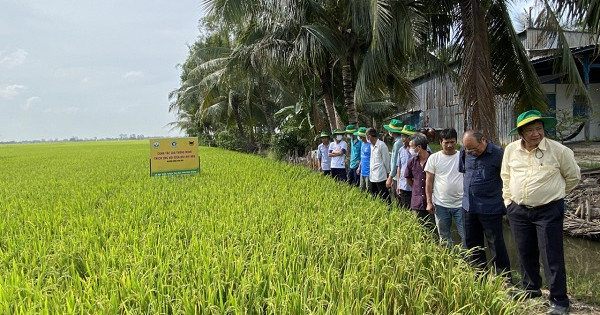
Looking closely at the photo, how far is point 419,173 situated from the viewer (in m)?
3.95

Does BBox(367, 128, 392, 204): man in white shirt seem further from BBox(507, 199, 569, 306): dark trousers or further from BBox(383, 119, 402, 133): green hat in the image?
BBox(507, 199, 569, 306): dark trousers

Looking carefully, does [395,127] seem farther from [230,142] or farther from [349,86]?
[230,142]

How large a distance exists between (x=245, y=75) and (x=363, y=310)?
991cm

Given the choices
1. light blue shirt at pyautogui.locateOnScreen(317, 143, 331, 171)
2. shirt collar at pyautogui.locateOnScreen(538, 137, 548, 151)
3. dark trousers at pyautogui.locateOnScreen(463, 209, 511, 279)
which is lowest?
dark trousers at pyautogui.locateOnScreen(463, 209, 511, 279)

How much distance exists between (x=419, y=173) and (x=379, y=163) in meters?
1.25

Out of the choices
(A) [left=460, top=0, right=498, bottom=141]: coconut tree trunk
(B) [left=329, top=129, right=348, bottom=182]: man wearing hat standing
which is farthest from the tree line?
(B) [left=329, top=129, right=348, bottom=182]: man wearing hat standing

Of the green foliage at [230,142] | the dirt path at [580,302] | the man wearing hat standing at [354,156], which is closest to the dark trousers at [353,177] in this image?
the man wearing hat standing at [354,156]

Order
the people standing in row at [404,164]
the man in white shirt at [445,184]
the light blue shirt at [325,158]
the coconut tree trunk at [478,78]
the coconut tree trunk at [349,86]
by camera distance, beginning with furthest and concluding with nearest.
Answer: the coconut tree trunk at [349,86] < the light blue shirt at [325,158] < the coconut tree trunk at [478,78] < the people standing in row at [404,164] < the man in white shirt at [445,184]

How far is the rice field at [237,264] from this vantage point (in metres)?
1.83

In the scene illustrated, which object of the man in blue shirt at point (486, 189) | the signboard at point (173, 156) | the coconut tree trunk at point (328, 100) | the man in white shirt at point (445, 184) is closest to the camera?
the man in blue shirt at point (486, 189)

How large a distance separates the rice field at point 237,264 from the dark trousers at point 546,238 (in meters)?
0.66

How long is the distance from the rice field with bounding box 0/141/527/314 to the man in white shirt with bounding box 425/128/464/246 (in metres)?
0.36

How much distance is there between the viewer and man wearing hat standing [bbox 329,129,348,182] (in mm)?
6871

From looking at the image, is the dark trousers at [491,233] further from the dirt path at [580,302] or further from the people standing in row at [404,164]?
the people standing in row at [404,164]
